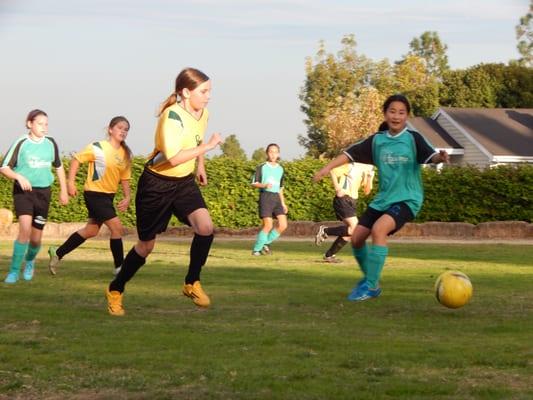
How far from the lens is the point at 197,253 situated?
10633 mm

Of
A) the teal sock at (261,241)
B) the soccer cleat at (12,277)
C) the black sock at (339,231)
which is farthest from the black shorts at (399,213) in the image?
the teal sock at (261,241)

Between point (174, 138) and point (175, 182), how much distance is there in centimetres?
45

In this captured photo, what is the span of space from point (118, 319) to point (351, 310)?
219cm

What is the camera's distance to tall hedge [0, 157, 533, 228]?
100.0 ft

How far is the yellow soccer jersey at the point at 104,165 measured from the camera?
14.7 metres

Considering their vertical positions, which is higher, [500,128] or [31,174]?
[500,128]

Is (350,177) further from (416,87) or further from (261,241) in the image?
(416,87)

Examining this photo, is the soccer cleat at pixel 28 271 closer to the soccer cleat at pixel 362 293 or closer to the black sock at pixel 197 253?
the black sock at pixel 197 253

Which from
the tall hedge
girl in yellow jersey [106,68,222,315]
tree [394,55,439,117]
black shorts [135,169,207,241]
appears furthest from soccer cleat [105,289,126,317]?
tree [394,55,439,117]

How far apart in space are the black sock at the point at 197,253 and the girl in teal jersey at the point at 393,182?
169cm

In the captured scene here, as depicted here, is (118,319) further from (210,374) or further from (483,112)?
(483,112)

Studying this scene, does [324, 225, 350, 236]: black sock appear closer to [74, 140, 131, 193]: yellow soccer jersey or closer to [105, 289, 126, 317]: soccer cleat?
[74, 140, 131, 193]: yellow soccer jersey

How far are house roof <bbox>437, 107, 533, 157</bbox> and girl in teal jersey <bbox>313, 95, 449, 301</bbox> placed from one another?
132ft

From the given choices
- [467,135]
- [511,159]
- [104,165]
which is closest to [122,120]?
[104,165]
